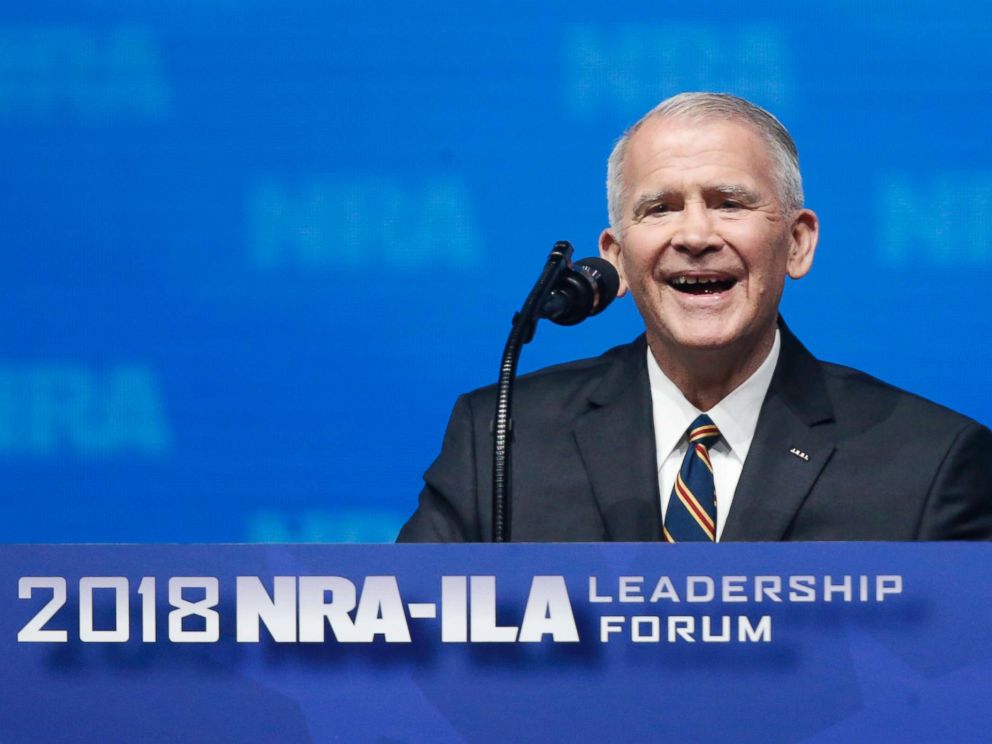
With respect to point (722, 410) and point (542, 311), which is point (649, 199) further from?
point (542, 311)

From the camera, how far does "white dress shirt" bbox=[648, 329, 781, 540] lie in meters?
1.85

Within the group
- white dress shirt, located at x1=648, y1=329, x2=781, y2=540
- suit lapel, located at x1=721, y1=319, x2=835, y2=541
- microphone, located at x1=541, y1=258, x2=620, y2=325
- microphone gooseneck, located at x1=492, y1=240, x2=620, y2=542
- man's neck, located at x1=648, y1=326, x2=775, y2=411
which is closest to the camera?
microphone gooseneck, located at x1=492, y1=240, x2=620, y2=542

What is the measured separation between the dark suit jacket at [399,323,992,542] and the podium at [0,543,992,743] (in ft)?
1.79

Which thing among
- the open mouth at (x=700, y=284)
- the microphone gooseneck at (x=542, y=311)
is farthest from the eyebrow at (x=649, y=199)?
the microphone gooseneck at (x=542, y=311)

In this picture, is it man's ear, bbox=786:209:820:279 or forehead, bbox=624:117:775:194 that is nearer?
forehead, bbox=624:117:775:194

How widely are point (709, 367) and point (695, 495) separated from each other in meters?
0.24

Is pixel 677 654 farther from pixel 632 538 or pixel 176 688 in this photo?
pixel 632 538

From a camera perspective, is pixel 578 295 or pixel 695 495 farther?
pixel 695 495

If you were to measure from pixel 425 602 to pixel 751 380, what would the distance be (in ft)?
2.87

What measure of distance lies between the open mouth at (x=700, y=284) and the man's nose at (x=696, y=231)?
0.04 metres

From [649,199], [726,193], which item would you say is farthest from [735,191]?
[649,199]

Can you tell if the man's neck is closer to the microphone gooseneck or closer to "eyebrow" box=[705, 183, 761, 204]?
"eyebrow" box=[705, 183, 761, 204]

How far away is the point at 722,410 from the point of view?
6.37 ft

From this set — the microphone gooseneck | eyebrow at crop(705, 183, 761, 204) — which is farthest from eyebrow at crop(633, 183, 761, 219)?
the microphone gooseneck
